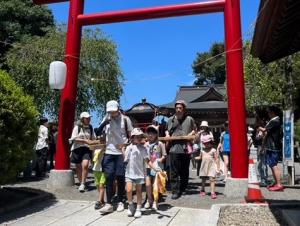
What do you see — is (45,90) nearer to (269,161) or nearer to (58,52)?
(58,52)

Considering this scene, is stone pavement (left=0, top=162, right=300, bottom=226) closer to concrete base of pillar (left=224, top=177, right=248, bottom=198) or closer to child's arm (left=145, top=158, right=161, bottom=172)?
concrete base of pillar (left=224, top=177, right=248, bottom=198)

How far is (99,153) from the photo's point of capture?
27.4 feet

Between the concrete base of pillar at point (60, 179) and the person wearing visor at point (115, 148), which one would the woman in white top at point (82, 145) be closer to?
the concrete base of pillar at point (60, 179)

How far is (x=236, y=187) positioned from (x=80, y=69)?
33.6 ft

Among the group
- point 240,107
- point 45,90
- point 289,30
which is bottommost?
A: point 240,107

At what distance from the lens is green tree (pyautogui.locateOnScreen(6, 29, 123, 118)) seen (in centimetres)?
1708

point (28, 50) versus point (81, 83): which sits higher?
point (28, 50)

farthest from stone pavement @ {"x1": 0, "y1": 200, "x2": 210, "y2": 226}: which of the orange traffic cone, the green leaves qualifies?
the green leaves

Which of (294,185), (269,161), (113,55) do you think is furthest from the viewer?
(113,55)

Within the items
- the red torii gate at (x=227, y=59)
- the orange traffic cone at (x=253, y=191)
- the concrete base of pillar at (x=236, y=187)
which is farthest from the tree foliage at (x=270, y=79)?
the orange traffic cone at (x=253, y=191)

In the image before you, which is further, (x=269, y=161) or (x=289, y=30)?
(x=269, y=161)

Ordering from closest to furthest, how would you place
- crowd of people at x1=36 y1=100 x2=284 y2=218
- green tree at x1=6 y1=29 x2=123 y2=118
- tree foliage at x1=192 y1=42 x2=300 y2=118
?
crowd of people at x1=36 y1=100 x2=284 y2=218, tree foliage at x1=192 y1=42 x2=300 y2=118, green tree at x1=6 y1=29 x2=123 y2=118

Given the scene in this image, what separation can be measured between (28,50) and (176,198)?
1080 cm

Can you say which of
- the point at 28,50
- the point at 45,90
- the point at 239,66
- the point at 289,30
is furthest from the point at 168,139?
the point at 28,50
